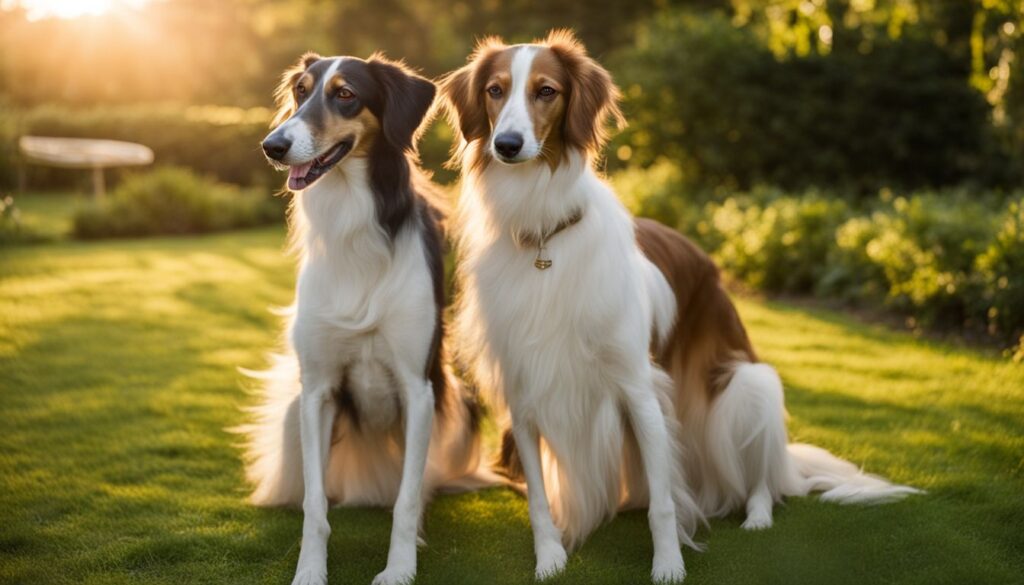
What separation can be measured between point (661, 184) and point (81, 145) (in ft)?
35.9

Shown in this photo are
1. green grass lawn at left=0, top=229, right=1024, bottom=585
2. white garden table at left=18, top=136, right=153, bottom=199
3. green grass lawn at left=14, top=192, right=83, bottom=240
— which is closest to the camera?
green grass lawn at left=0, top=229, right=1024, bottom=585

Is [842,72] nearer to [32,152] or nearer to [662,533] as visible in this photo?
[662,533]

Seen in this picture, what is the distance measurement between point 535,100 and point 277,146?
0.91 meters

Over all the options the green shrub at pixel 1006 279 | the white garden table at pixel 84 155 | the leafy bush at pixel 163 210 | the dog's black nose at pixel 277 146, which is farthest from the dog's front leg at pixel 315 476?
the white garden table at pixel 84 155

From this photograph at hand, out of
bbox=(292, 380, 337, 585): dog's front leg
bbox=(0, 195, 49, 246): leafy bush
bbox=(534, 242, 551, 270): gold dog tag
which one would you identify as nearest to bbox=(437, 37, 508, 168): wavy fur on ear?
bbox=(534, 242, 551, 270): gold dog tag

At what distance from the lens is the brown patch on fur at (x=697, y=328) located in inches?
154

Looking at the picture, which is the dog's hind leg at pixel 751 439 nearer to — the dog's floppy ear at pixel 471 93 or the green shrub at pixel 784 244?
the dog's floppy ear at pixel 471 93

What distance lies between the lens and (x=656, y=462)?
343 centimetres

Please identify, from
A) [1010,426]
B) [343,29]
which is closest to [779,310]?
[1010,426]

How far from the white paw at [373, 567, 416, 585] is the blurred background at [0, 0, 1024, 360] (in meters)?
1.89

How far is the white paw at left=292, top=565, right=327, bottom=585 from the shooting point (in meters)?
3.31

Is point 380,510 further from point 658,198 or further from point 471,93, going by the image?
point 658,198

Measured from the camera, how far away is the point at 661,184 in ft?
38.2

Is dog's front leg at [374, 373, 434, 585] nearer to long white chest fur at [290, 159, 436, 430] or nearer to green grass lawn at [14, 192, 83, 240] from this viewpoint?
long white chest fur at [290, 159, 436, 430]
